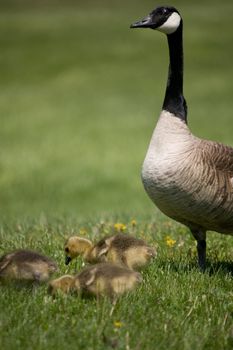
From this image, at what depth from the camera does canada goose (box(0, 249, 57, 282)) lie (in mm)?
5164

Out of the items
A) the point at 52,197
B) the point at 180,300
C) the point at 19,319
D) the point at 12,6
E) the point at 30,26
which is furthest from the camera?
the point at 12,6

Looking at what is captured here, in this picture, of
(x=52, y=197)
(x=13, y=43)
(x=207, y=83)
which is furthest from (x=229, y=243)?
(x=13, y=43)

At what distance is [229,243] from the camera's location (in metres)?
7.83

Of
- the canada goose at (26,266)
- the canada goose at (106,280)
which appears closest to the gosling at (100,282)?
the canada goose at (106,280)

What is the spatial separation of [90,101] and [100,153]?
485 centimetres

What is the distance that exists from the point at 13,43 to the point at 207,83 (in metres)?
9.95

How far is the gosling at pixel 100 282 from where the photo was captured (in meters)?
4.91

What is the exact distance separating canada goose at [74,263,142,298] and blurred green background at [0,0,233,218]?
19.6 feet

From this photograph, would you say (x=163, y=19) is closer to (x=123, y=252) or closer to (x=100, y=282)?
(x=123, y=252)

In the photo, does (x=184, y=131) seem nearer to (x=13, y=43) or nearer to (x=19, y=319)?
(x=19, y=319)

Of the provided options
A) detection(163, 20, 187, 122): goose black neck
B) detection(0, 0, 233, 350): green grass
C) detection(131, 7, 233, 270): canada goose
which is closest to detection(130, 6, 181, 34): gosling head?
detection(131, 7, 233, 270): canada goose

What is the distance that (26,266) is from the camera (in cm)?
520

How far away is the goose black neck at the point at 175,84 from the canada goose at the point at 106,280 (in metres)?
2.12

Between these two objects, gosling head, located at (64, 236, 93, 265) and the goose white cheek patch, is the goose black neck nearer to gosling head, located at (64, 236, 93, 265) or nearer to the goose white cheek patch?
the goose white cheek patch
